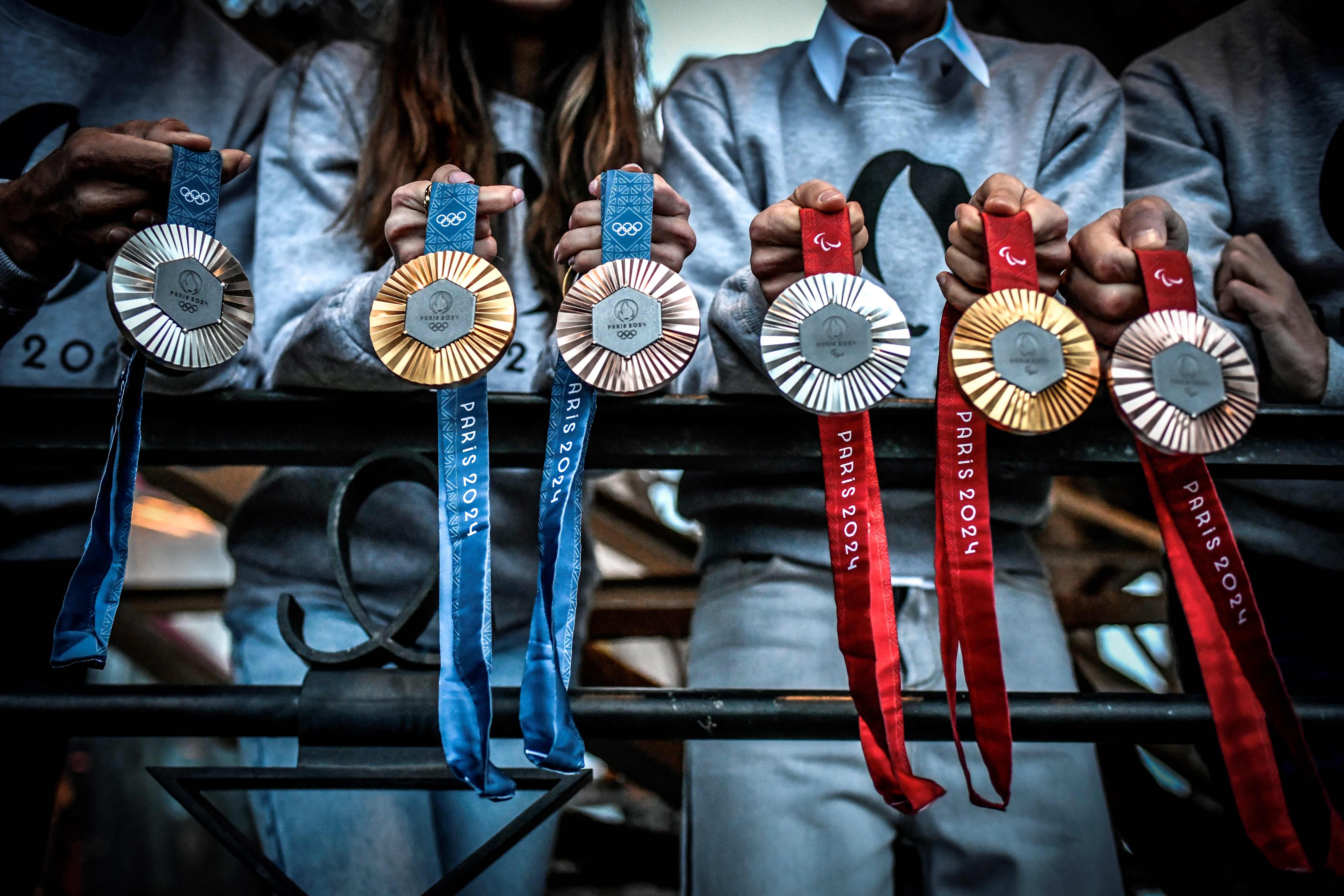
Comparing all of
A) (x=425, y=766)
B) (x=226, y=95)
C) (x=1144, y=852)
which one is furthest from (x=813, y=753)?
(x=1144, y=852)

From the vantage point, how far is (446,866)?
1.15 meters

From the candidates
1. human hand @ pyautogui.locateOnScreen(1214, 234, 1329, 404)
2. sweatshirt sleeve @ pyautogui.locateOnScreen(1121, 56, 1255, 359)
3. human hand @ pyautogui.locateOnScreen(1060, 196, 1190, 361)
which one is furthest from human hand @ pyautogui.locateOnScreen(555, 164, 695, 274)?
sweatshirt sleeve @ pyautogui.locateOnScreen(1121, 56, 1255, 359)

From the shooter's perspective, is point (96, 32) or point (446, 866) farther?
point (96, 32)

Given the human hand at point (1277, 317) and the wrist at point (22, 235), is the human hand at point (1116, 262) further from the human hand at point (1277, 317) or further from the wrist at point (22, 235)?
the wrist at point (22, 235)

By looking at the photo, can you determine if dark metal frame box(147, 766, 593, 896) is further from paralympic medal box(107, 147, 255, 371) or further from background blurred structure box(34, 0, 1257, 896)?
background blurred structure box(34, 0, 1257, 896)

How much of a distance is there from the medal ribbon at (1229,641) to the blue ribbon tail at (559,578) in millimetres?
448

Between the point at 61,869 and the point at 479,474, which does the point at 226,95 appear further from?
the point at 61,869

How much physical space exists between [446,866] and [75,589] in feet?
1.89

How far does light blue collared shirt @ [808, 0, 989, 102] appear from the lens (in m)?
1.31

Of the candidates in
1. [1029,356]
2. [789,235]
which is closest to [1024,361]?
[1029,356]

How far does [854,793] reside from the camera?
3.27 ft

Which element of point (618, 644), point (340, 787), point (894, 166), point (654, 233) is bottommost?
point (618, 644)

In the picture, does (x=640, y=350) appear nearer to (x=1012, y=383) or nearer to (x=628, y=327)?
(x=628, y=327)

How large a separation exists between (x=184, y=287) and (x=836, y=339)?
486 millimetres
